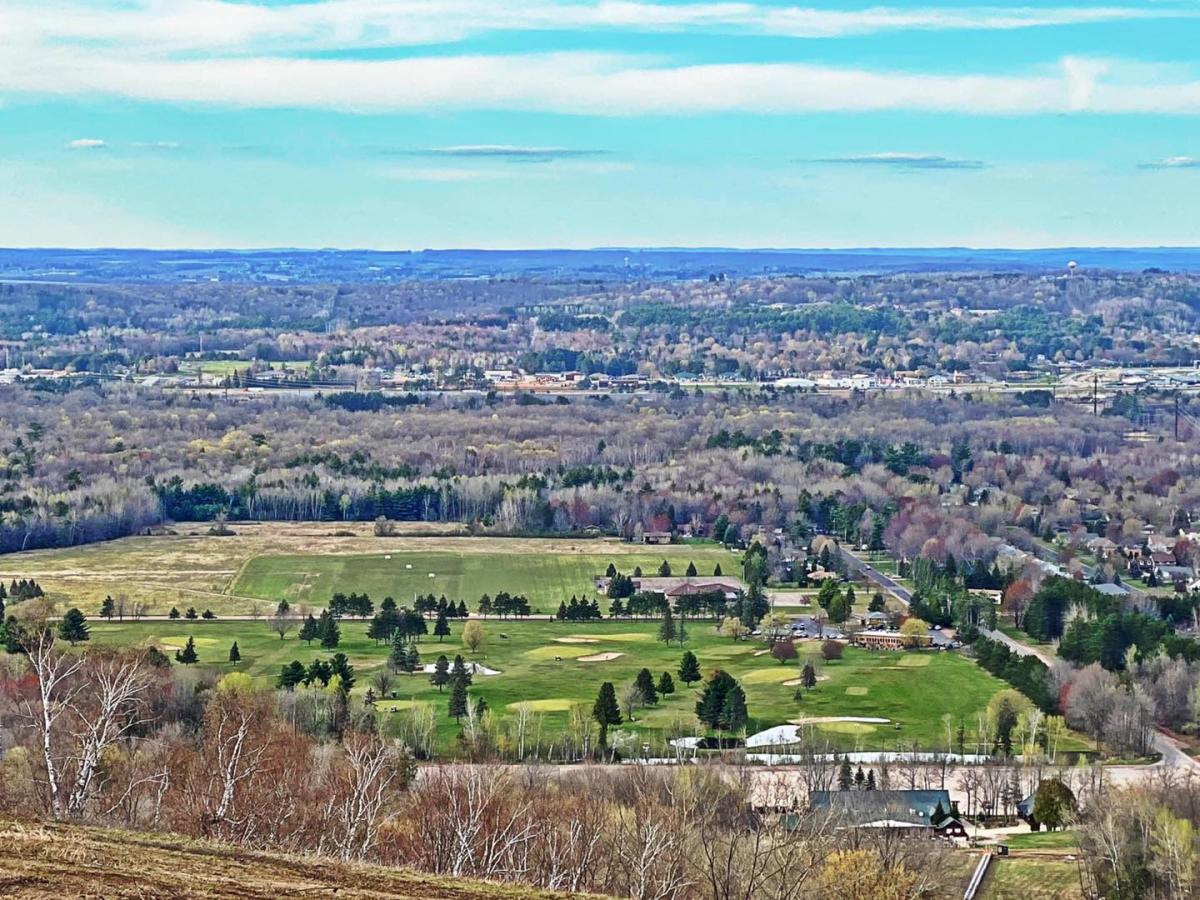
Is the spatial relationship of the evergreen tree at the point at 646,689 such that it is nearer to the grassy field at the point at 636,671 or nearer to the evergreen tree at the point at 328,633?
the grassy field at the point at 636,671

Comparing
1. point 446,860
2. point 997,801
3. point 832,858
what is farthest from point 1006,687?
point 446,860

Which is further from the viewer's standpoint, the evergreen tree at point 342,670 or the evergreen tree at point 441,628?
the evergreen tree at point 441,628

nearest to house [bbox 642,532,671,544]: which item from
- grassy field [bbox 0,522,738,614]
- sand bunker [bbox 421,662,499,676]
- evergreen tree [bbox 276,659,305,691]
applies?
grassy field [bbox 0,522,738,614]

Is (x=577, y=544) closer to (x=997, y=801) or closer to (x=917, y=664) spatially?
(x=917, y=664)

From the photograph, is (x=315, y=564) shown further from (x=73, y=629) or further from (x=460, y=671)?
(x=460, y=671)

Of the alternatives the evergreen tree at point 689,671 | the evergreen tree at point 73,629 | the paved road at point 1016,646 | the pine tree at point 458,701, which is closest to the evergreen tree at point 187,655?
the evergreen tree at point 73,629

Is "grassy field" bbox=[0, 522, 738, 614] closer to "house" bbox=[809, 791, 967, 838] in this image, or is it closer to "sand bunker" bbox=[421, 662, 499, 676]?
"sand bunker" bbox=[421, 662, 499, 676]
